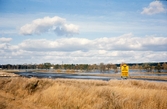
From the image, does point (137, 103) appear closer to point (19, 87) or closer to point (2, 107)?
point (2, 107)

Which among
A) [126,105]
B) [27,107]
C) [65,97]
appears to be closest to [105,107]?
[126,105]

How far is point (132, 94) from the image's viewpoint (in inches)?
609

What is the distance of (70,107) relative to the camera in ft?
47.5

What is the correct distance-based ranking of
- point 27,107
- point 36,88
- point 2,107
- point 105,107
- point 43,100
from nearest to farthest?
point 105,107 < point 2,107 < point 27,107 < point 43,100 < point 36,88

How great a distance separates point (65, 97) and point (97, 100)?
2912mm

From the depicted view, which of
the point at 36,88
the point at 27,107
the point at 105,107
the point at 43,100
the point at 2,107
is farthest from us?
the point at 36,88

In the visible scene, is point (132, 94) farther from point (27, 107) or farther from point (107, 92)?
point (27, 107)

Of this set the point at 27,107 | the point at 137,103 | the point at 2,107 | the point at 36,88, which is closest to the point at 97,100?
the point at 137,103

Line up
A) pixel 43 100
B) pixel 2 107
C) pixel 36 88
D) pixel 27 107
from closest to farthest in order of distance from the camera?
1. pixel 2 107
2. pixel 27 107
3. pixel 43 100
4. pixel 36 88

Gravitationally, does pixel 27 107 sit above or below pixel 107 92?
below

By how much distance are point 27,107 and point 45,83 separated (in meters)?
→ 9.32

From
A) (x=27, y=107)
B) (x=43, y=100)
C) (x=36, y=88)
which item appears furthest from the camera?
(x=36, y=88)

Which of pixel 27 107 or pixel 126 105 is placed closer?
pixel 126 105

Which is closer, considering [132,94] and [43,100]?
[132,94]
